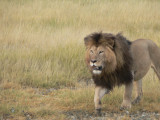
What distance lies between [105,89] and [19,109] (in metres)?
1.21

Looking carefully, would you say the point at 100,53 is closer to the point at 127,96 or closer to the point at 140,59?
the point at 127,96

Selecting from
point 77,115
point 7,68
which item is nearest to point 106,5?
point 7,68

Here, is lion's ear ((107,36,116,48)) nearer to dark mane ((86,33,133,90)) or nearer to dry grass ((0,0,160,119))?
dark mane ((86,33,133,90))

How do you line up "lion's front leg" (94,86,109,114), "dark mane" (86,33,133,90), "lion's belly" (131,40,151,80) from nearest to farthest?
"dark mane" (86,33,133,90) → "lion's front leg" (94,86,109,114) → "lion's belly" (131,40,151,80)

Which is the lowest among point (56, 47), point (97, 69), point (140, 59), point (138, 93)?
point (138, 93)

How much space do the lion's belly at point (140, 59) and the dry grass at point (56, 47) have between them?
1.63ft

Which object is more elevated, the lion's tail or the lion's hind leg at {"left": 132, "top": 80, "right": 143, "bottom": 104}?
the lion's tail

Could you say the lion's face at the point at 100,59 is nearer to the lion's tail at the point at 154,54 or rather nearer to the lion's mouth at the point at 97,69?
the lion's mouth at the point at 97,69

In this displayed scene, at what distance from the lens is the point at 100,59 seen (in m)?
4.63

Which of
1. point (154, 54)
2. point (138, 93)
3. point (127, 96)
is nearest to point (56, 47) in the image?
point (138, 93)

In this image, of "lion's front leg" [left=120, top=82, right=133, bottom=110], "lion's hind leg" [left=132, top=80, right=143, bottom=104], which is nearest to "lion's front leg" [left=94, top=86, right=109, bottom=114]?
"lion's front leg" [left=120, top=82, right=133, bottom=110]

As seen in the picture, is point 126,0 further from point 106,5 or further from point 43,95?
point 43,95

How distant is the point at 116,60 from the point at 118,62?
2.1 inches

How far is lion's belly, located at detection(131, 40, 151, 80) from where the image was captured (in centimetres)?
544
